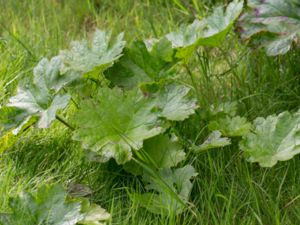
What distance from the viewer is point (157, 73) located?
6.59 feet

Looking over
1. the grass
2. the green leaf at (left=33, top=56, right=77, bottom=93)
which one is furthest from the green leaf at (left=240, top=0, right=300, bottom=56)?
the green leaf at (left=33, top=56, right=77, bottom=93)

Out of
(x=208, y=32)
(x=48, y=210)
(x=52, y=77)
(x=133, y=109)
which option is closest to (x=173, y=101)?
(x=133, y=109)

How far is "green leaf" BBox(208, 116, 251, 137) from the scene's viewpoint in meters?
1.87

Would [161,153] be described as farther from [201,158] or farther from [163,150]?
[201,158]

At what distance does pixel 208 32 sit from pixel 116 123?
48 cm

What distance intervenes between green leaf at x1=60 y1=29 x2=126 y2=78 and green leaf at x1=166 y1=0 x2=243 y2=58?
0.20 m

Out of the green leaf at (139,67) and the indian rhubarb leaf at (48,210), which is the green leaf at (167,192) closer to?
the indian rhubarb leaf at (48,210)

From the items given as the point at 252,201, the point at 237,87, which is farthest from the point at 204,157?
the point at 237,87

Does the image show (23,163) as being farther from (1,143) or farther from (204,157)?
(204,157)

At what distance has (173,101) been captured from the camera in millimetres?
1863

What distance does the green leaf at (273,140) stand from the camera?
5.74 feet

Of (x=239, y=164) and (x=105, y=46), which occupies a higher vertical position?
(x=105, y=46)

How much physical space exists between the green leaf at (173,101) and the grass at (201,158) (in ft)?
0.40

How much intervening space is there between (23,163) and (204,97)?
658mm
